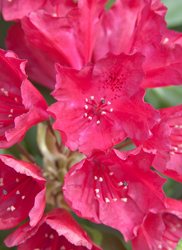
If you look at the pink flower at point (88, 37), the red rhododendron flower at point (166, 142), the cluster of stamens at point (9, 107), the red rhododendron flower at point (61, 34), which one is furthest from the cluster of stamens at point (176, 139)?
the cluster of stamens at point (9, 107)

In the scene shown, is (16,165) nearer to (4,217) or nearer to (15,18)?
(4,217)

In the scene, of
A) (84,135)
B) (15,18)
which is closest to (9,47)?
(15,18)

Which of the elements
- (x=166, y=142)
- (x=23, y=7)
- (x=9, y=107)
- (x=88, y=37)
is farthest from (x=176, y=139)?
(x=23, y=7)

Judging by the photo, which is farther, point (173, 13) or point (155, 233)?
point (173, 13)

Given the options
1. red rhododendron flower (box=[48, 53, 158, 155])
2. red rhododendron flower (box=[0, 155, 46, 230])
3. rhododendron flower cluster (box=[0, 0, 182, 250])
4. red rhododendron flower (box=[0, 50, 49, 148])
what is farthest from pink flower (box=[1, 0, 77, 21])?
red rhododendron flower (box=[0, 155, 46, 230])

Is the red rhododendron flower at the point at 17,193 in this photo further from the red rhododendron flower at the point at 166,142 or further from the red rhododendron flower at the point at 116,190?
the red rhododendron flower at the point at 166,142

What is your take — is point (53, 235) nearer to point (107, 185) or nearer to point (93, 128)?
point (107, 185)
